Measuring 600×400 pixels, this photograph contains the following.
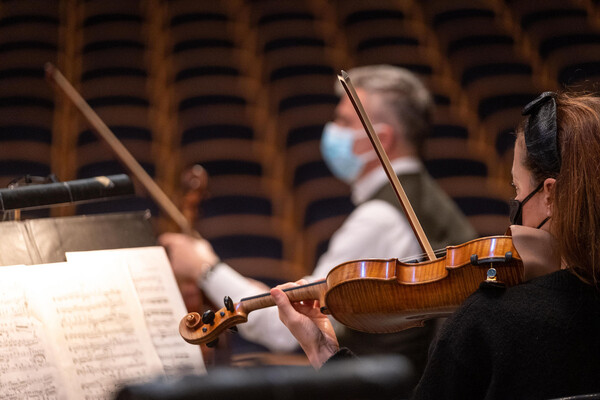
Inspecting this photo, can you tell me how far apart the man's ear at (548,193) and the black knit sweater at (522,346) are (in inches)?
3.2

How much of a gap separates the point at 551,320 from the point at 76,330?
590 mm

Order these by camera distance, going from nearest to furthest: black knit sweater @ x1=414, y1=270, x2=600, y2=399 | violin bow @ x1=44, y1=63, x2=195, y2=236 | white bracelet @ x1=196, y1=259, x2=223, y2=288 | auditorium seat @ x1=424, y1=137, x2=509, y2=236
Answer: black knit sweater @ x1=414, y1=270, x2=600, y2=399 < violin bow @ x1=44, y1=63, x2=195, y2=236 < white bracelet @ x1=196, y1=259, x2=223, y2=288 < auditorium seat @ x1=424, y1=137, x2=509, y2=236

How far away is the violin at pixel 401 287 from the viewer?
2.63 feet

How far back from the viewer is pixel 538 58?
2.97 meters

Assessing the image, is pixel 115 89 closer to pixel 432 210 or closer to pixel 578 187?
pixel 432 210

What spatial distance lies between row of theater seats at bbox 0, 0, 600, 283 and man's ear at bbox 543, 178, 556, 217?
166 centimetres

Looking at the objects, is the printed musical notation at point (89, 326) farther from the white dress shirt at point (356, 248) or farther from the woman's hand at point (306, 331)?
the white dress shirt at point (356, 248)

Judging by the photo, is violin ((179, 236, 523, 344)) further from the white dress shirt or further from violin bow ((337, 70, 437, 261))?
the white dress shirt

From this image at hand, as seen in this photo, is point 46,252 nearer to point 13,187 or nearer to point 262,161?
point 13,187

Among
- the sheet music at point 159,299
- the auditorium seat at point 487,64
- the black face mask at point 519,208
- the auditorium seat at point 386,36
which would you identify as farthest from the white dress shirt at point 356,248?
the auditorium seat at point 386,36

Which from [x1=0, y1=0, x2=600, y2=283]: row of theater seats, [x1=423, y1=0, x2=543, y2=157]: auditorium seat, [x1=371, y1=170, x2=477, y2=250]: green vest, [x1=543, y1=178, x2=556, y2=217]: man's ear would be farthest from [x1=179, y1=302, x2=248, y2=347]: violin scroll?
[x1=423, y1=0, x2=543, y2=157]: auditorium seat

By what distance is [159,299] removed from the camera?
3.51 feet

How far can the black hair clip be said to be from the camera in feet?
2.69

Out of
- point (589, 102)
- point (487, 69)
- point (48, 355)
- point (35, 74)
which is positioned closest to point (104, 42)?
point (35, 74)
